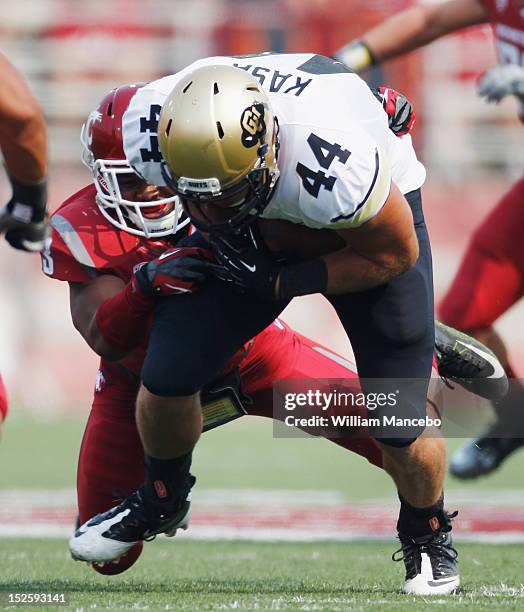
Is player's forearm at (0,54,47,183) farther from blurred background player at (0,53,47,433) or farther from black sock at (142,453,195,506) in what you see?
black sock at (142,453,195,506)

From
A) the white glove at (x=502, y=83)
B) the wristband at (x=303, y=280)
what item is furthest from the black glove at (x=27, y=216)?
the white glove at (x=502, y=83)

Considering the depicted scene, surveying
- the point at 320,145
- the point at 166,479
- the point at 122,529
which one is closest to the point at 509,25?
the point at 320,145

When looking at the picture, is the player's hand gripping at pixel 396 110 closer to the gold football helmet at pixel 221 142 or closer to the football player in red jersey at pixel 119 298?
the gold football helmet at pixel 221 142

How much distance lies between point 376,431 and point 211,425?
0.66 meters

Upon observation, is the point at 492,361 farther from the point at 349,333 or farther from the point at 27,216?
the point at 27,216

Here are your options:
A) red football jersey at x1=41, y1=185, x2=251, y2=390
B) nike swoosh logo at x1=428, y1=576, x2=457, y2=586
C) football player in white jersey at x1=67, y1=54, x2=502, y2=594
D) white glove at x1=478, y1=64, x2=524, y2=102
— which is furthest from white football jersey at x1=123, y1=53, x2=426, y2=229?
white glove at x1=478, y1=64, x2=524, y2=102

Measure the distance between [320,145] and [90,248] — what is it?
97 cm

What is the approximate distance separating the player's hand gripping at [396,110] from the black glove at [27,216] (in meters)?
0.97

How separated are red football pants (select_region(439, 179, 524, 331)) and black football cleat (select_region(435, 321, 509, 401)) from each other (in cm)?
85

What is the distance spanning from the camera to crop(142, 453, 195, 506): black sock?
11.4 ft

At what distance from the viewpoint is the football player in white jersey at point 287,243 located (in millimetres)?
3057

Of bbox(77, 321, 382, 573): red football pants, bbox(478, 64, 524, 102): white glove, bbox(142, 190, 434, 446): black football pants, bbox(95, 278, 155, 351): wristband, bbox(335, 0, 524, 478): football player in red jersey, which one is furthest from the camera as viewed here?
bbox(335, 0, 524, 478): football player in red jersey

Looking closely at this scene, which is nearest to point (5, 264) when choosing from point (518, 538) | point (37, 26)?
point (37, 26)

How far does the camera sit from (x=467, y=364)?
399cm
